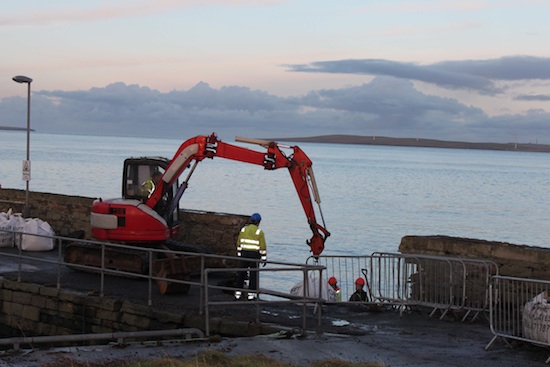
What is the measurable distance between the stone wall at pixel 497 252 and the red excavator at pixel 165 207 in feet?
7.73

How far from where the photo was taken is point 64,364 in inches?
447

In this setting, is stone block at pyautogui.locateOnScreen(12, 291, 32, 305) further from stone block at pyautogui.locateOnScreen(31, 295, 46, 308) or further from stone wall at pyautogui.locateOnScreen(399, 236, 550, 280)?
stone wall at pyautogui.locateOnScreen(399, 236, 550, 280)

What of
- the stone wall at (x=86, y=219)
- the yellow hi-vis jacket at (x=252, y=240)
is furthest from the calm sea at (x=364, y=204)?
the yellow hi-vis jacket at (x=252, y=240)

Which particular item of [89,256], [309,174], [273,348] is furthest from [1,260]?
[273,348]

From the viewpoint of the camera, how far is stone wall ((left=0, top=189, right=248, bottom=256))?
22.0 metres

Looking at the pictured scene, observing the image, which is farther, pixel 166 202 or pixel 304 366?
pixel 166 202

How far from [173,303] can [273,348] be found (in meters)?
4.43

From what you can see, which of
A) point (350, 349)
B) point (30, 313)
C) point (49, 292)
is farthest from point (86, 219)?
point (350, 349)

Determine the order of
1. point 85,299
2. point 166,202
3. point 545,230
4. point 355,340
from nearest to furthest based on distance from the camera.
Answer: point 355,340, point 85,299, point 166,202, point 545,230

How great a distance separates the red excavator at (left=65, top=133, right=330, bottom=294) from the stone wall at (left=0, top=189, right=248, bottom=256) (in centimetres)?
137

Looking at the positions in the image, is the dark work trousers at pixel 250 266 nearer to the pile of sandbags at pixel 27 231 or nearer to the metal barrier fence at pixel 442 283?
the metal barrier fence at pixel 442 283

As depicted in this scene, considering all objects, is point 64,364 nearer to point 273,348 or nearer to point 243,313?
point 273,348

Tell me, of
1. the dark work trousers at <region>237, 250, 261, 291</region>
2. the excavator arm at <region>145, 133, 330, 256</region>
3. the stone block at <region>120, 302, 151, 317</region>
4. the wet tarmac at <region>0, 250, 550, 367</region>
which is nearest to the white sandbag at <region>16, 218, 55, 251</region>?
the excavator arm at <region>145, 133, 330, 256</region>

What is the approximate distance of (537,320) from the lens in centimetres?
1282
